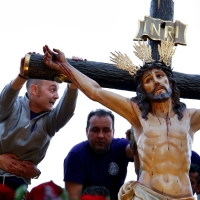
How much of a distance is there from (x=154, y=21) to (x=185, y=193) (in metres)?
1.85

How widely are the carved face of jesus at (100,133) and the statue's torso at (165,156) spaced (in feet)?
2.23

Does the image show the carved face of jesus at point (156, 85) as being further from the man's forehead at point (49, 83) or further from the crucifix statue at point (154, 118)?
the man's forehead at point (49, 83)

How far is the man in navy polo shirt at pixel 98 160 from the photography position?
5.06 metres

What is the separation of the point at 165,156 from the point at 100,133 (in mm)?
973

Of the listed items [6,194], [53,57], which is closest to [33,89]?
[53,57]

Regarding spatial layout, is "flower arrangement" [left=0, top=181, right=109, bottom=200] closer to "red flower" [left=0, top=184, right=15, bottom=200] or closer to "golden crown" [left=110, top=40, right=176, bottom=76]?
"red flower" [left=0, top=184, right=15, bottom=200]

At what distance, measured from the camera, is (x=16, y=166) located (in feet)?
16.8

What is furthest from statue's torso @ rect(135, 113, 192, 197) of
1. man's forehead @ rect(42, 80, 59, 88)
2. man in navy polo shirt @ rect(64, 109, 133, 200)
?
man's forehead @ rect(42, 80, 59, 88)

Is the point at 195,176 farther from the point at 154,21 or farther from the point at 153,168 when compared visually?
the point at 154,21

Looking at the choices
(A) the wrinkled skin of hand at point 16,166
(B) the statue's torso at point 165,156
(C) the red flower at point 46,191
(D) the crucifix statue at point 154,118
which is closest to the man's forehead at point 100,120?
(D) the crucifix statue at point 154,118

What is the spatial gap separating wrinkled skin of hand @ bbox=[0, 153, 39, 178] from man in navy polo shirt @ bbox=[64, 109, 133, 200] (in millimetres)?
280

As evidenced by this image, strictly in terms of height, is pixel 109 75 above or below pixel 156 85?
above

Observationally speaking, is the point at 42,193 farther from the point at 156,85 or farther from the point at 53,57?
the point at 53,57

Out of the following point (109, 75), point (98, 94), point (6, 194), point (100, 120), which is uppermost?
point (109, 75)
